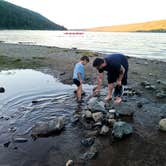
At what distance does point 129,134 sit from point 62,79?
832 centimetres

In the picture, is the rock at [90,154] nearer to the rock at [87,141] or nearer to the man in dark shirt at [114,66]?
the rock at [87,141]

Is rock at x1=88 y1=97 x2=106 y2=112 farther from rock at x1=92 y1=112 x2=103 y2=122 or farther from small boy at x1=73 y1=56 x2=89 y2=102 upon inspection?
small boy at x1=73 y1=56 x2=89 y2=102

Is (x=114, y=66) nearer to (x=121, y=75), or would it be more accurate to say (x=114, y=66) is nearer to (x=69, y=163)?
(x=121, y=75)

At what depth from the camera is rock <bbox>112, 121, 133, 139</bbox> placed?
6.68 metres

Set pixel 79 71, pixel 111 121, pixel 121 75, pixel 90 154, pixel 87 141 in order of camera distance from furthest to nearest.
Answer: pixel 79 71 → pixel 121 75 → pixel 111 121 → pixel 87 141 → pixel 90 154

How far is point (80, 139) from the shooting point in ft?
22.0

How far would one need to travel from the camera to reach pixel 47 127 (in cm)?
716

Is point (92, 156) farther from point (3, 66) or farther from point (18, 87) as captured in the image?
point (3, 66)

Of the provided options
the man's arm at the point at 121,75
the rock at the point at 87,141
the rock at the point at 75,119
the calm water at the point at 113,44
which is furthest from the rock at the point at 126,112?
the calm water at the point at 113,44

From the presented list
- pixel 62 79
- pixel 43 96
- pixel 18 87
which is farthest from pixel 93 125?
pixel 62 79

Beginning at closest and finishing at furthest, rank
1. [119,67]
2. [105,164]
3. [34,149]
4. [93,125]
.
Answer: [105,164], [34,149], [93,125], [119,67]

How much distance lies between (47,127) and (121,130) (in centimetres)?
210

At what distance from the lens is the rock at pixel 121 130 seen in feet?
21.9

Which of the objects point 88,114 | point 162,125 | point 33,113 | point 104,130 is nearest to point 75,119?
point 88,114
